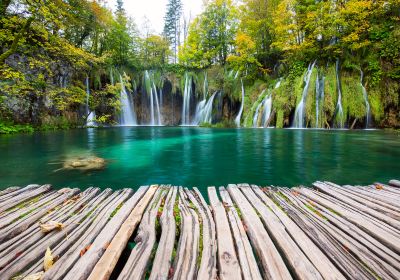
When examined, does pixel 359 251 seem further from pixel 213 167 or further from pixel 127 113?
pixel 127 113

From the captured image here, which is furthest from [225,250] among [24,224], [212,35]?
[212,35]

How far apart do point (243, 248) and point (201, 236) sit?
1.35 feet

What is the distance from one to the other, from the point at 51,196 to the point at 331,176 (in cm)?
573

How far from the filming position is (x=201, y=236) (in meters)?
1.88

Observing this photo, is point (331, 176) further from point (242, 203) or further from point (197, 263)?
point (197, 263)

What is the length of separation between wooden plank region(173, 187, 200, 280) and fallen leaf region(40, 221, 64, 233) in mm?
1176

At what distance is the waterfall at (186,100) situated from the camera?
26516 millimetres

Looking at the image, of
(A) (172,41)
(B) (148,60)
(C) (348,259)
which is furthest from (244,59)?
(A) (172,41)

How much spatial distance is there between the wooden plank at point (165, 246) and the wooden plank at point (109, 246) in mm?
284

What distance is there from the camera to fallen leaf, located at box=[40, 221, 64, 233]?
1904 millimetres

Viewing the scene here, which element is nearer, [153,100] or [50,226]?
[50,226]

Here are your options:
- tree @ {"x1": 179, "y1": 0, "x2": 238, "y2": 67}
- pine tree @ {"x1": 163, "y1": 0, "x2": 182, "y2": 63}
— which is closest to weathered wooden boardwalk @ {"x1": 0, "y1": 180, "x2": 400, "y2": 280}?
tree @ {"x1": 179, "y1": 0, "x2": 238, "y2": 67}

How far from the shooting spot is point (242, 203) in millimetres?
2566

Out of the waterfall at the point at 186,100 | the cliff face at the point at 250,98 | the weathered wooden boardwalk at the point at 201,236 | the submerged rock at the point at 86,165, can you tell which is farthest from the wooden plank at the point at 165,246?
the waterfall at the point at 186,100
